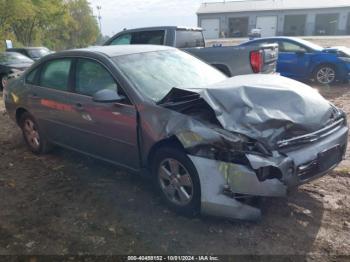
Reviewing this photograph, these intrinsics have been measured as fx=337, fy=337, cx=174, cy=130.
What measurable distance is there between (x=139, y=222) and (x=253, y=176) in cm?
126

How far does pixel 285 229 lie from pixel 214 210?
27.5 inches

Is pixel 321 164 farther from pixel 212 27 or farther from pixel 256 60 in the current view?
pixel 212 27

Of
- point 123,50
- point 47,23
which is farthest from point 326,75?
point 47,23

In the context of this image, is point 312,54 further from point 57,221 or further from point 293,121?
point 57,221

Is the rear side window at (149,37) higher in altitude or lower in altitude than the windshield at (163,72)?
higher

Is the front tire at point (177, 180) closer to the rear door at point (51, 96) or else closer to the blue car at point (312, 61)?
the rear door at point (51, 96)

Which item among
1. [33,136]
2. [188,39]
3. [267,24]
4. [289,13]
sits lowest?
[33,136]

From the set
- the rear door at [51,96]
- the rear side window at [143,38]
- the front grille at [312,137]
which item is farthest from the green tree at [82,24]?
the front grille at [312,137]

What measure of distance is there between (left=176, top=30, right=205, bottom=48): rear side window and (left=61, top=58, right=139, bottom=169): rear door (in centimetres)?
467

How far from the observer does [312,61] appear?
10.0 m

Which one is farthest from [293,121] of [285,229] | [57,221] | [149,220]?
[57,221]

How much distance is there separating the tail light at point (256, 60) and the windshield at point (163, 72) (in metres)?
2.76

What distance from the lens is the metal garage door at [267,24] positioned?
48.7 m

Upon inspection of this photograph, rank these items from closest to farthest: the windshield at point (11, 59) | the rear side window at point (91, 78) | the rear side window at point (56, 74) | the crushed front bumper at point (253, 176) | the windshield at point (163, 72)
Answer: the crushed front bumper at point (253, 176)
the windshield at point (163, 72)
the rear side window at point (91, 78)
the rear side window at point (56, 74)
the windshield at point (11, 59)
